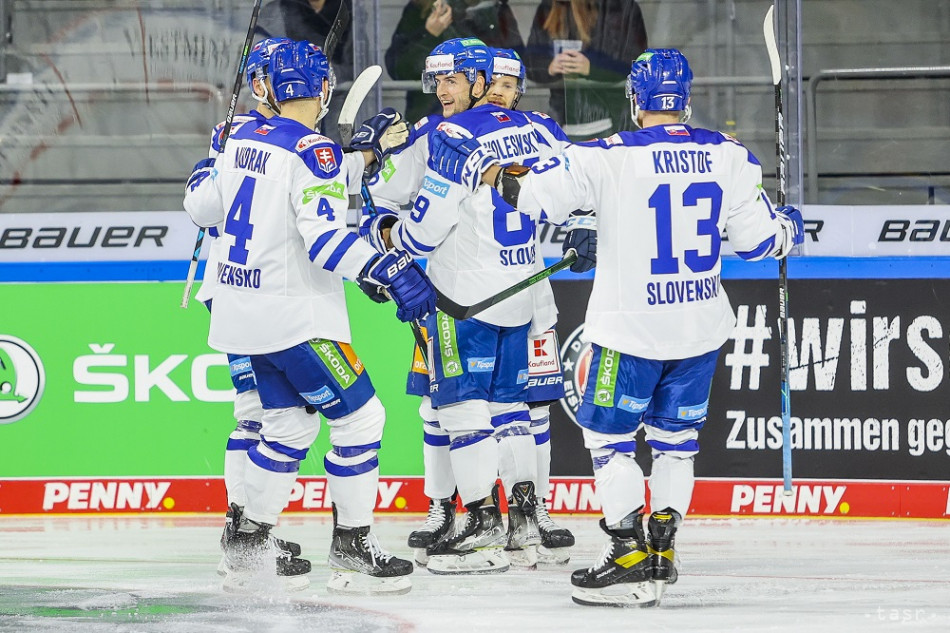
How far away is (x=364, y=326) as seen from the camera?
6277 millimetres

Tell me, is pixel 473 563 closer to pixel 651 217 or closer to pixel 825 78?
pixel 651 217

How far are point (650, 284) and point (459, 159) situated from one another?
0.79 meters

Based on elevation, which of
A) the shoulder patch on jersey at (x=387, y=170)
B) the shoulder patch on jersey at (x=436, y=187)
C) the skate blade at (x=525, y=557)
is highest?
the shoulder patch on jersey at (x=387, y=170)

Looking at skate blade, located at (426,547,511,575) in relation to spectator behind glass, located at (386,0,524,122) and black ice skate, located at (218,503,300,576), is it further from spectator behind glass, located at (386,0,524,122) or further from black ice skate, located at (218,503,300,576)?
spectator behind glass, located at (386,0,524,122)

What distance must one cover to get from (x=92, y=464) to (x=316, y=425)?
2.09 m

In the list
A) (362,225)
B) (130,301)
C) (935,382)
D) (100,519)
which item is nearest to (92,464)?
(100,519)

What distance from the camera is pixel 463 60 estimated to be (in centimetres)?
503

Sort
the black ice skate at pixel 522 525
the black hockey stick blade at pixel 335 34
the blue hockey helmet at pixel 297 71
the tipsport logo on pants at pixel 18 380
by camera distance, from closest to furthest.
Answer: the blue hockey helmet at pixel 297 71 < the black ice skate at pixel 522 525 < the black hockey stick blade at pixel 335 34 < the tipsport logo on pants at pixel 18 380

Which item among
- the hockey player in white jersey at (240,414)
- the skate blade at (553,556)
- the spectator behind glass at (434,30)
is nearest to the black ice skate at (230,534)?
the hockey player in white jersey at (240,414)

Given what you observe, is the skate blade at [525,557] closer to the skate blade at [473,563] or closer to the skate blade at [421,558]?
the skate blade at [473,563]

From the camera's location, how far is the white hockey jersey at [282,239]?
4.33 meters

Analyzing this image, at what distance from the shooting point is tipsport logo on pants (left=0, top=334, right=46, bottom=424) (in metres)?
6.30

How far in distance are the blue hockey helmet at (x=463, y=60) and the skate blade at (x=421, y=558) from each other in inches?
69.7

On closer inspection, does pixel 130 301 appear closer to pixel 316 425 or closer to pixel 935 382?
pixel 316 425
